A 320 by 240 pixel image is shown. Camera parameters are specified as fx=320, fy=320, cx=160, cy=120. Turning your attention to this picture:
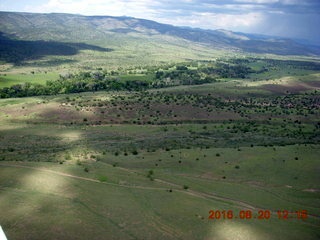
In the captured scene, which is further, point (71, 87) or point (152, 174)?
point (71, 87)

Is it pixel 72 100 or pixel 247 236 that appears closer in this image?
pixel 247 236

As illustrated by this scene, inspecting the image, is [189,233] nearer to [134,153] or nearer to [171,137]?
[134,153]

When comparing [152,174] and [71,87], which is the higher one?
[152,174]

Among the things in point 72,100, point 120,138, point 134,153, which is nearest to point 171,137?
point 120,138

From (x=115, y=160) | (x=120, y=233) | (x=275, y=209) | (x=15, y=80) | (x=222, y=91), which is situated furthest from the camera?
(x=15, y=80)

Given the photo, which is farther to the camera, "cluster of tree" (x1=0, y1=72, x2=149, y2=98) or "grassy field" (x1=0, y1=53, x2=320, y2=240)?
"cluster of tree" (x1=0, y1=72, x2=149, y2=98)

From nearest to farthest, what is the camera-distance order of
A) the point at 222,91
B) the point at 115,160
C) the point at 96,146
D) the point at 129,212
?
the point at 129,212, the point at 115,160, the point at 96,146, the point at 222,91

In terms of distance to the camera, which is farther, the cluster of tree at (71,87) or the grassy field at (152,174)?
the cluster of tree at (71,87)
